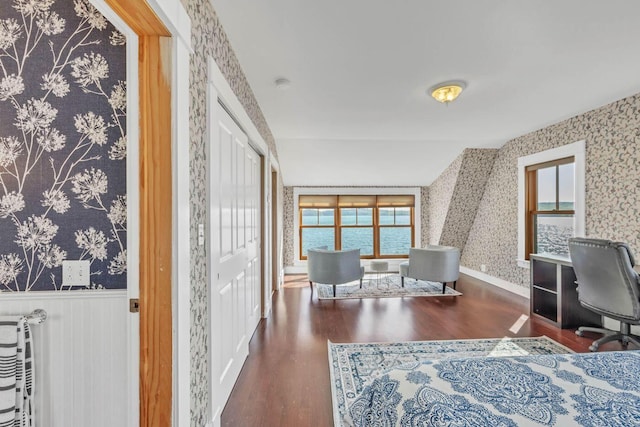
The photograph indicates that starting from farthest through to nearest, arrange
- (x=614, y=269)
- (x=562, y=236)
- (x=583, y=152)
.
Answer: (x=562, y=236) → (x=583, y=152) → (x=614, y=269)

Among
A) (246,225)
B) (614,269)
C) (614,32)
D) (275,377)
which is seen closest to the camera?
(614,32)

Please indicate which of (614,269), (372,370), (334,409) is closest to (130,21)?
(334,409)

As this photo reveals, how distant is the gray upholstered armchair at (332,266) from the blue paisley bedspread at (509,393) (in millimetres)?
2852

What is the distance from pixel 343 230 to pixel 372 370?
13.5 feet

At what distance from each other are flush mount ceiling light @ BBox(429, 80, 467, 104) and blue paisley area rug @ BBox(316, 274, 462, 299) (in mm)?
2872

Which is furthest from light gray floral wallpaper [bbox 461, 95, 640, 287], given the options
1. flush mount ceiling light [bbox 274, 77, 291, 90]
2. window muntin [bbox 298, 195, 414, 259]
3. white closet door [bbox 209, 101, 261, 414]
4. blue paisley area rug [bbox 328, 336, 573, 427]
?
white closet door [bbox 209, 101, 261, 414]

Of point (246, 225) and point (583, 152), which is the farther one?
point (583, 152)

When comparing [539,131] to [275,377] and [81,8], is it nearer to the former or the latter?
[275,377]

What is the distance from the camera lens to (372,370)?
2.23 m

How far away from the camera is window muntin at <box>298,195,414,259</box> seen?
6199mm

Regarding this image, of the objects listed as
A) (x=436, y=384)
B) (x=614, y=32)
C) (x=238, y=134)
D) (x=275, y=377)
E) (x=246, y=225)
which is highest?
(x=614, y=32)

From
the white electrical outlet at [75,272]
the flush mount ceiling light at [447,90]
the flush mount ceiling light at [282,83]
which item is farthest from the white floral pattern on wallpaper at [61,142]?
the flush mount ceiling light at [447,90]

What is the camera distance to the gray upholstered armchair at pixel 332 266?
414 centimetres

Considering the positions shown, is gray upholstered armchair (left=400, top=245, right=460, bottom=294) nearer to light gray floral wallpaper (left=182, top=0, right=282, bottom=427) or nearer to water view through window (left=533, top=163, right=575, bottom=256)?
water view through window (left=533, top=163, right=575, bottom=256)
